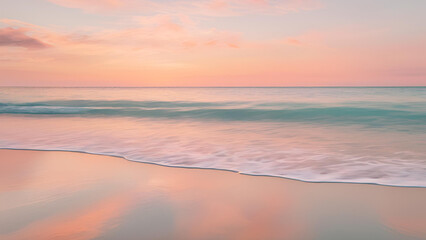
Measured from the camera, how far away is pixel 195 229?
10.1 feet

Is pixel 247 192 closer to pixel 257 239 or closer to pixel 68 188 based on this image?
pixel 257 239

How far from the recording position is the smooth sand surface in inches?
118

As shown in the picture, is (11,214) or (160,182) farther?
(160,182)

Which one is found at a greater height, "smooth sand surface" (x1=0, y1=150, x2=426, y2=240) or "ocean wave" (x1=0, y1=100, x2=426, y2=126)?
"ocean wave" (x1=0, y1=100, x2=426, y2=126)

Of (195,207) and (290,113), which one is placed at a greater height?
(290,113)

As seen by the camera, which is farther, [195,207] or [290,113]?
[290,113]

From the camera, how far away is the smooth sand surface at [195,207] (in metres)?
2.99

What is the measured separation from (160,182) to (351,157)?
3.93 meters

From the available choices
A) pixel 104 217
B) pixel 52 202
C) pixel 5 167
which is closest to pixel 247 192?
pixel 104 217

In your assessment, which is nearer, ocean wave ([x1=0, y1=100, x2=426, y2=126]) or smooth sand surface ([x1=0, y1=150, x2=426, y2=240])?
smooth sand surface ([x1=0, y1=150, x2=426, y2=240])

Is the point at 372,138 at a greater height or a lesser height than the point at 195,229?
greater

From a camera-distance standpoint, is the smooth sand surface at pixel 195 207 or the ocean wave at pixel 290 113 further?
the ocean wave at pixel 290 113

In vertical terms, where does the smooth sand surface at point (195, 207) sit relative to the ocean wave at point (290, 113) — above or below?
below

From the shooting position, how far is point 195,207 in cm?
363
